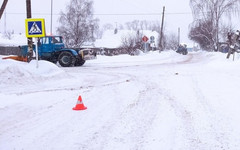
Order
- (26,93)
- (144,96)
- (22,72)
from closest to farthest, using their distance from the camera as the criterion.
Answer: (144,96) < (26,93) < (22,72)

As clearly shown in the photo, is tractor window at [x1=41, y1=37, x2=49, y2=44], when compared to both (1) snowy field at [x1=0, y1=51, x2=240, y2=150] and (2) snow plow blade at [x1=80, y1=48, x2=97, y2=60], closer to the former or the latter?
(2) snow plow blade at [x1=80, y1=48, x2=97, y2=60]

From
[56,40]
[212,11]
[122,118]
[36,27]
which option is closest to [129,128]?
[122,118]

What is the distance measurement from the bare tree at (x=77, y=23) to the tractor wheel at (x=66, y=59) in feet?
92.0

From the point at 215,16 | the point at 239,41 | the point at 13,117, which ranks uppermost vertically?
the point at 215,16

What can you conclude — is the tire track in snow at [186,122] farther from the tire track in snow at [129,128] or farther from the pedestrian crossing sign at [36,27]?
the pedestrian crossing sign at [36,27]

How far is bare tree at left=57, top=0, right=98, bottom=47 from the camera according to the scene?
161 feet

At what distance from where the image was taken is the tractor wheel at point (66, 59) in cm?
2026

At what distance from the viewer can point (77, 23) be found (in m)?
49.9

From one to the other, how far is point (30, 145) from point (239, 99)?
5414 mm

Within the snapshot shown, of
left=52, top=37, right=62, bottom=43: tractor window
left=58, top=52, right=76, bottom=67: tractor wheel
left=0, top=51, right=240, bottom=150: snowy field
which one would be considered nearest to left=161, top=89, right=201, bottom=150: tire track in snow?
left=0, top=51, right=240, bottom=150: snowy field

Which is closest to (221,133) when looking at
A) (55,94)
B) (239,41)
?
(55,94)

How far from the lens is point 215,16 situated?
4672 cm

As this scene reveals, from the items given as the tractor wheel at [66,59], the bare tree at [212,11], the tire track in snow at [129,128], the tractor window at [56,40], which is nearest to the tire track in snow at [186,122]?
the tire track in snow at [129,128]

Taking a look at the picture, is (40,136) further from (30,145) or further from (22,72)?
(22,72)
